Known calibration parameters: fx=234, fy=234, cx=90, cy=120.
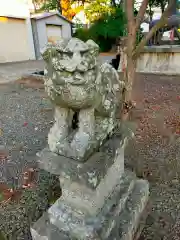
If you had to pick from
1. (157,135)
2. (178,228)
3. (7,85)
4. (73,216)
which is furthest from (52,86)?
(7,85)

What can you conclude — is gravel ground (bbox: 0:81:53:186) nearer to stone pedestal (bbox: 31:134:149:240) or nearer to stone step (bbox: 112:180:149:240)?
stone pedestal (bbox: 31:134:149:240)

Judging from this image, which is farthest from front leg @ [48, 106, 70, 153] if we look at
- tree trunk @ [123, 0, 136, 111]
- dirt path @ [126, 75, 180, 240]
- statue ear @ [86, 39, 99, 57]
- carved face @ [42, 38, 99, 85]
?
tree trunk @ [123, 0, 136, 111]

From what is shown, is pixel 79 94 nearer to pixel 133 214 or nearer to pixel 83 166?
pixel 83 166

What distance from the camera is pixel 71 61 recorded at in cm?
106

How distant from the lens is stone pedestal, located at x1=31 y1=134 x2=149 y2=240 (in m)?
1.34

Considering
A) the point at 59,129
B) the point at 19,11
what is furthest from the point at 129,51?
the point at 19,11

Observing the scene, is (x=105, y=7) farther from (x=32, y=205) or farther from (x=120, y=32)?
(x=32, y=205)

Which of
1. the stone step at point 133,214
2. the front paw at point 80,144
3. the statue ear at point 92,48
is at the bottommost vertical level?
the stone step at point 133,214

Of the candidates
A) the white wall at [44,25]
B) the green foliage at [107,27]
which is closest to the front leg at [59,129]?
the white wall at [44,25]

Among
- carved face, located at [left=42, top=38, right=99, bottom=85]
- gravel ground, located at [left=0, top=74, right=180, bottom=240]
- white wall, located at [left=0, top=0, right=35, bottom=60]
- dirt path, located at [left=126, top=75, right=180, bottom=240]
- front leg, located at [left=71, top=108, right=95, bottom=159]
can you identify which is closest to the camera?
carved face, located at [left=42, top=38, right=99, bottom=85]

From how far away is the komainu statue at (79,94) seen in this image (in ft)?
3.51

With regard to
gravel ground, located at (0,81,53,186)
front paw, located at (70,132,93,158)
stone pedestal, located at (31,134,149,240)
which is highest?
front paw, located at (70,132,93,158)

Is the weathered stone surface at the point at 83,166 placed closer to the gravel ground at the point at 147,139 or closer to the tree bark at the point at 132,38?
the gravel ground at the point at 147,139

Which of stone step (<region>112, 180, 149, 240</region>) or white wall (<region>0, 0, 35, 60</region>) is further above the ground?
white wall (<region>0, 0, 35, 60</region>)
